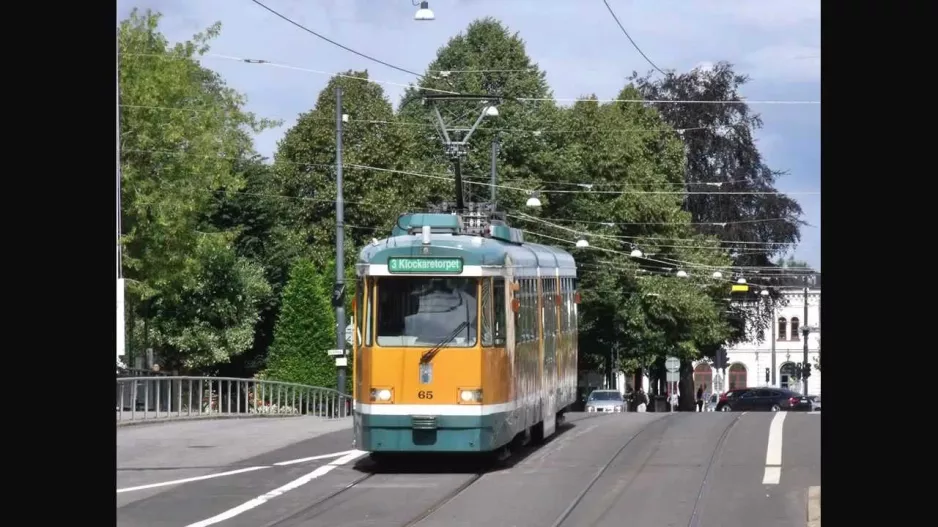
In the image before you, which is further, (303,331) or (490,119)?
(490,119)

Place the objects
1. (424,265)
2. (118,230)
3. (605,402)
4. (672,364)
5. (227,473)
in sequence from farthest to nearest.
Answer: (672,364) < (605,402) < (118,230) < (424,265) < (227,473)

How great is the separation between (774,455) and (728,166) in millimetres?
49422

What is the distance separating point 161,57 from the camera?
4159 cm

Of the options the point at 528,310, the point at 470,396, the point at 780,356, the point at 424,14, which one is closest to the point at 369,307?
the point at 470,396

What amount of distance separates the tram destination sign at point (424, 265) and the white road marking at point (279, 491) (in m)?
2.64

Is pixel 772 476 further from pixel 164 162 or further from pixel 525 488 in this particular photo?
pixel 164 162

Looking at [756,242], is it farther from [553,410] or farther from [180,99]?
[553,410]

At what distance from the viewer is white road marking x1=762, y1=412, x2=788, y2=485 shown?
1806 centimetres

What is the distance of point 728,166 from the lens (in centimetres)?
6925

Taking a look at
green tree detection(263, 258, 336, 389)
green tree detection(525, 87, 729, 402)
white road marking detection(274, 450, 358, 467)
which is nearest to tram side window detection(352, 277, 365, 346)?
white road marking detection(274, 450, 358, 467)

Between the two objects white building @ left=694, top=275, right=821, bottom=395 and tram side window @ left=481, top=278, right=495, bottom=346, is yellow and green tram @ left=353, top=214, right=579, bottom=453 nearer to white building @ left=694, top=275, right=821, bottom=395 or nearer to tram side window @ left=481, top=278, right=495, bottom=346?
tram side window @ left=481, top=278, right=495, bottom=346

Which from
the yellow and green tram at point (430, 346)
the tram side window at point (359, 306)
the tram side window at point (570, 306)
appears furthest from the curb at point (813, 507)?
the tram side window at point (570, 306)

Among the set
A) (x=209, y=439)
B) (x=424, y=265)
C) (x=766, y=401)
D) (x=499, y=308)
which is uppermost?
(x=424, y=265)
